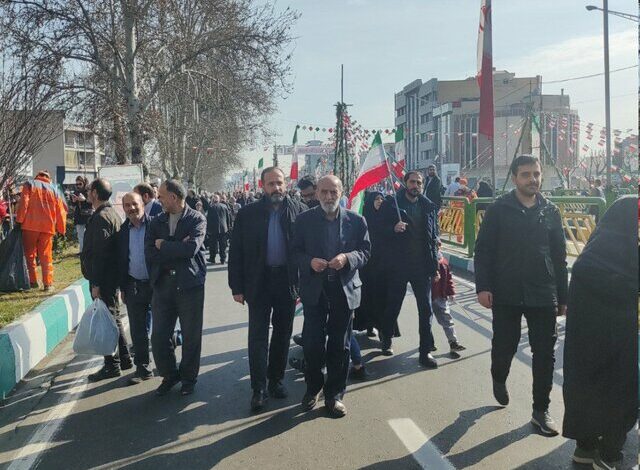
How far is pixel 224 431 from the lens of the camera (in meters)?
4.51

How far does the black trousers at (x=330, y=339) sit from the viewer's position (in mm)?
4855

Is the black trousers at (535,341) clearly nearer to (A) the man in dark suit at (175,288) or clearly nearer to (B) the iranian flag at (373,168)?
(A) the man in dark suit at (175,288)

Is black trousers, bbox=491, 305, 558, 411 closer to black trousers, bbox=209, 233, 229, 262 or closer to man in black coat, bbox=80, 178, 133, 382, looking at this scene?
man in black coat, bbox=80, 178, 133, 382

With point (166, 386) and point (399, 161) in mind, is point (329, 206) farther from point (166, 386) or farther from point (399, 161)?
point (399, 161)

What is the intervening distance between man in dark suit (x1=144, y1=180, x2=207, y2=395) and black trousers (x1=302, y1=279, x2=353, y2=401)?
111 cm

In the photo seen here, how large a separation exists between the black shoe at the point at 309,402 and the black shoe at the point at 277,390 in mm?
329

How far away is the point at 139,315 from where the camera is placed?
19.7ft

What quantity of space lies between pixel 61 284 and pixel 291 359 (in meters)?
6.29

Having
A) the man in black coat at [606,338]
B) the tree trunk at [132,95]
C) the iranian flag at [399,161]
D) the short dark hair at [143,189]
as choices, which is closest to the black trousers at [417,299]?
the man in black coat at [606,338]

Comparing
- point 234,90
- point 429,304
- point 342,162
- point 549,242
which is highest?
point 234,90

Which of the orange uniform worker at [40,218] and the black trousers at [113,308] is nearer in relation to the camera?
the black trousers at [113,308]

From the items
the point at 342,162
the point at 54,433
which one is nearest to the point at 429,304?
the point at 54,433

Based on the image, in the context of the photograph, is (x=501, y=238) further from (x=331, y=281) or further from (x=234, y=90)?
(x=234, y=90)

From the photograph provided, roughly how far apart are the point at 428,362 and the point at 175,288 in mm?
2462
